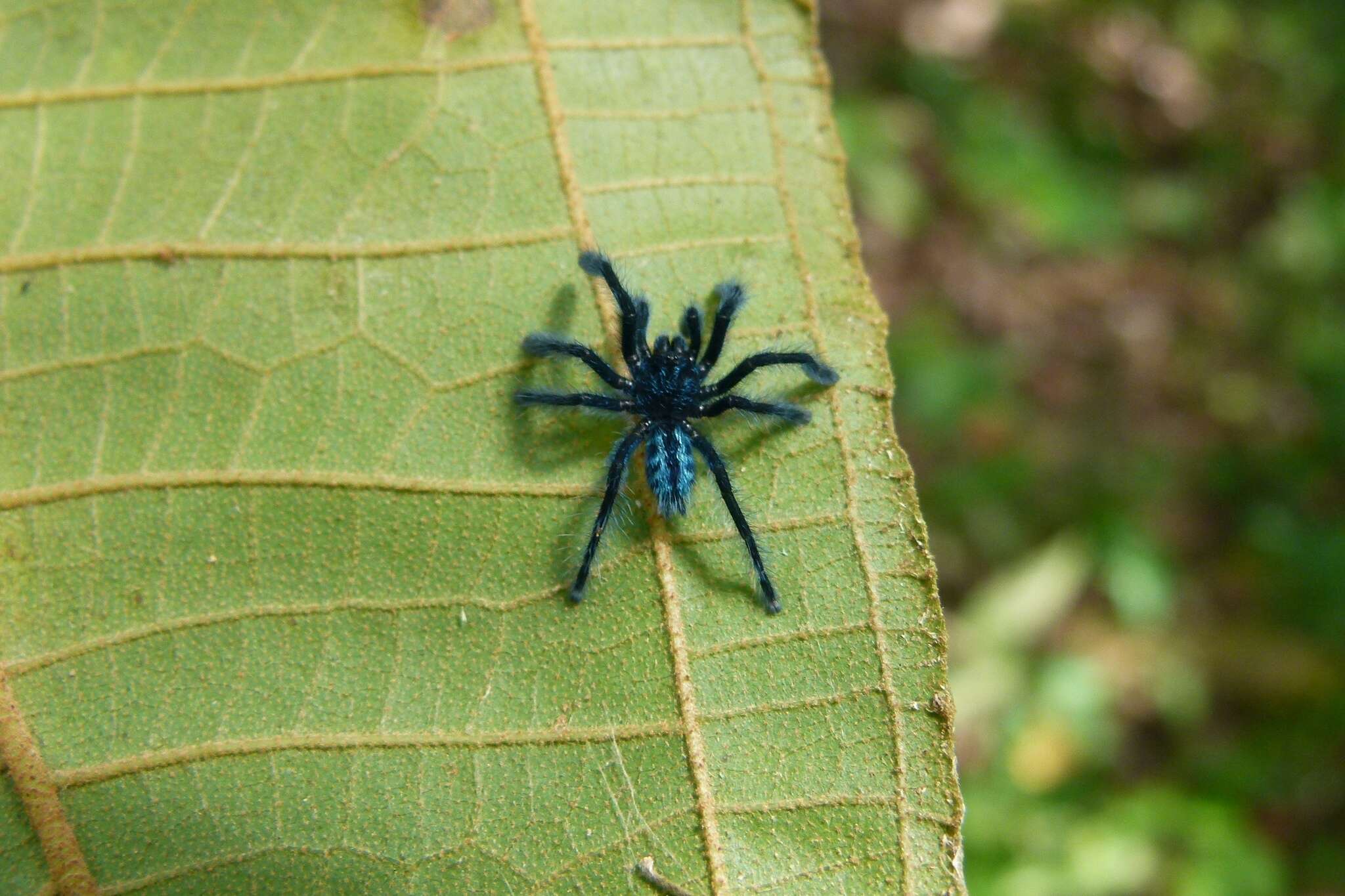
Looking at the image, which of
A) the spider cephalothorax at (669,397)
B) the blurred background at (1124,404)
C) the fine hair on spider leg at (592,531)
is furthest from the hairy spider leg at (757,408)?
the blurred background at (1124,404)

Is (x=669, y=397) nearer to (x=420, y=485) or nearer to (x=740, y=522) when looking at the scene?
(x=740, y=522)

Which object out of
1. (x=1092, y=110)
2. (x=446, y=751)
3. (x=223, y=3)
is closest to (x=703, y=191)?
(x=223, y=3)

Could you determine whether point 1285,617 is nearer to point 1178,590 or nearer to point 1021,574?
point 1178,590

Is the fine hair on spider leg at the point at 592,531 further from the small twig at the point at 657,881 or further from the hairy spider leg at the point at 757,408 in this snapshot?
the small twig at the point at 657,881

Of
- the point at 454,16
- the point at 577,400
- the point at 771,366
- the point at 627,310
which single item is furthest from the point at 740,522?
the point at 454,16

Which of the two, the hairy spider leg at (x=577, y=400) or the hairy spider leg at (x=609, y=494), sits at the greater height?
the hairy spider leg at (x=577, y=400)

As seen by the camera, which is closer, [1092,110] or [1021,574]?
[1021,574]

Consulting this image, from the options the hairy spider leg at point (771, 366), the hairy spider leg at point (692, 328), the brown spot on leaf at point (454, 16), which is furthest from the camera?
the hairy spider leg at point (692, 328)

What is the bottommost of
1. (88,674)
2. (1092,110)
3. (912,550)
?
(88,674)
